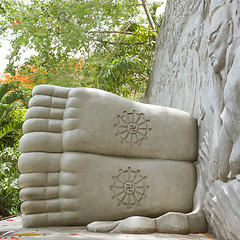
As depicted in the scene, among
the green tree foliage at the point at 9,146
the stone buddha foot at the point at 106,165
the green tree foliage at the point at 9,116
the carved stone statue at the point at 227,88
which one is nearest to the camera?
the carved stone statue at the point at 227,88

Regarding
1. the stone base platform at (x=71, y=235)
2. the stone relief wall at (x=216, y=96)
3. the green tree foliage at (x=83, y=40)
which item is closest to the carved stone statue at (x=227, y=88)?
the stone relief wall at (x=216, y=96)

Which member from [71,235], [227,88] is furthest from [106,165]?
[227,88]

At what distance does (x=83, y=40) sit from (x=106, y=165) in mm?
4141

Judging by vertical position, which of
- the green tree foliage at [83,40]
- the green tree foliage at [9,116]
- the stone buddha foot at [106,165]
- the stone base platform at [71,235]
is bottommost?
the stone base platform at [71,235]

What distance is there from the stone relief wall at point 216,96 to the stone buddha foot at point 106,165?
0.24 meters

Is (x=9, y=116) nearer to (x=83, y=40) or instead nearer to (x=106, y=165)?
(x=83, y=40)

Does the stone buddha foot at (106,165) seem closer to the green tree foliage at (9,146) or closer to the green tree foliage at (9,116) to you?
the green tree foliage at (9,146)

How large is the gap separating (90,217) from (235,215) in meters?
1.08

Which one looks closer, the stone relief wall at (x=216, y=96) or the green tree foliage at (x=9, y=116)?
the stone relief wall at (x=216, y=96)

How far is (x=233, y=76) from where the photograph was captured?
1891mm

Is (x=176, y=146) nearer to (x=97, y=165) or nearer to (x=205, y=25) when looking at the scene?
(x=97, y=165)

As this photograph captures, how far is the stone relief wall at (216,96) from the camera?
192cm

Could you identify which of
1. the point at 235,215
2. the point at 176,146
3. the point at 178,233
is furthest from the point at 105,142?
the point at 235,215

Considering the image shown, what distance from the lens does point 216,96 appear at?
2314 mm
